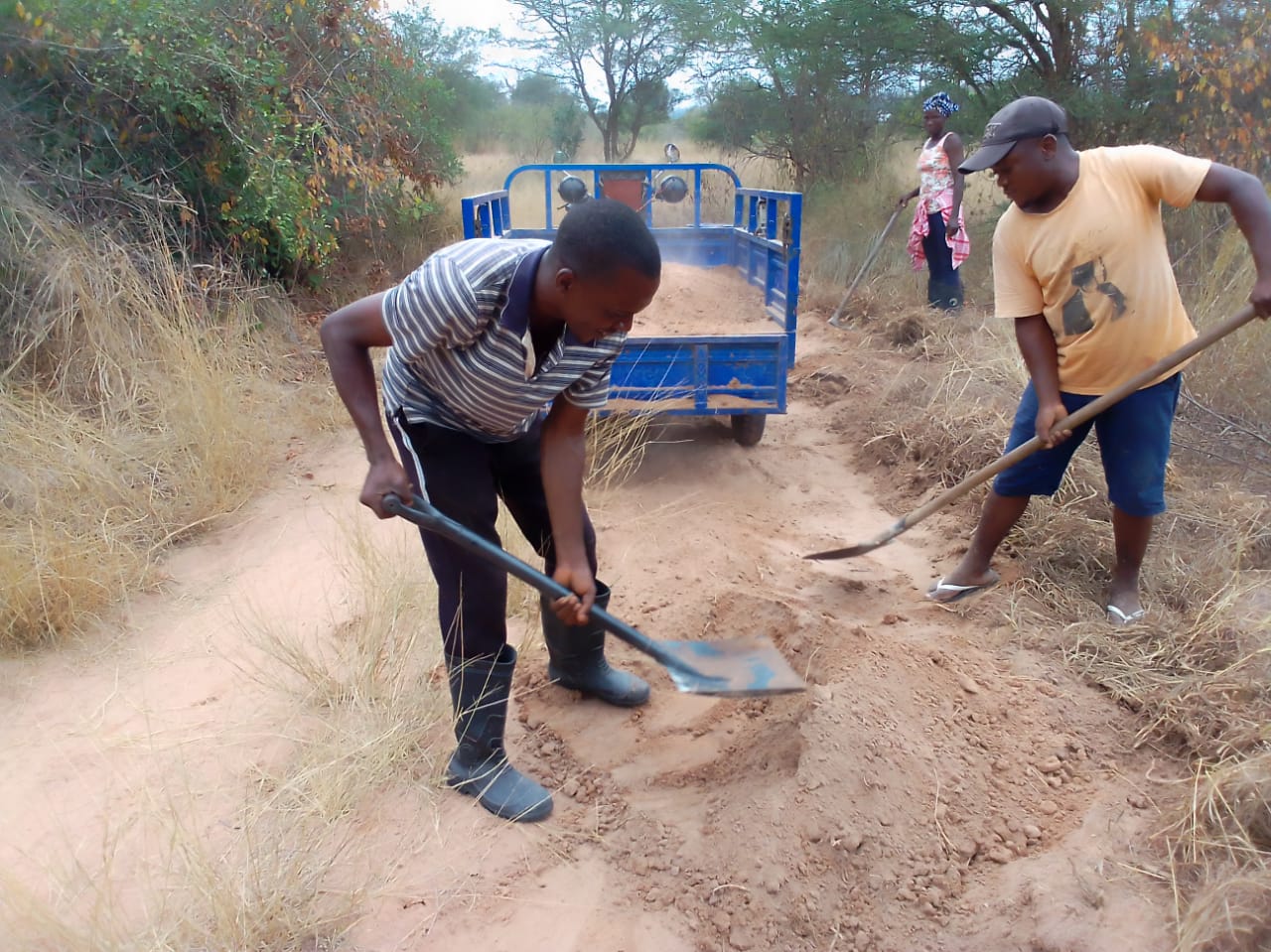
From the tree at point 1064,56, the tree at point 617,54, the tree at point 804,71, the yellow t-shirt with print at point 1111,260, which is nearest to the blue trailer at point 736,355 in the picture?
the yellow t-shirt with print at point 1111,260

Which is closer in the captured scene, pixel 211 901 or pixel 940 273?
pixel 211 901

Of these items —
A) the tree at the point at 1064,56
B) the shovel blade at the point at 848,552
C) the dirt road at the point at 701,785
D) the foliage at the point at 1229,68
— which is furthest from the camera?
the tree at the point at 1064,56

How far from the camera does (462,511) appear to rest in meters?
2.27

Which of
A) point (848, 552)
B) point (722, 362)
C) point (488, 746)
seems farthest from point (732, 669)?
point (722, 362)

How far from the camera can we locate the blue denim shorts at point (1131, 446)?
290 cm

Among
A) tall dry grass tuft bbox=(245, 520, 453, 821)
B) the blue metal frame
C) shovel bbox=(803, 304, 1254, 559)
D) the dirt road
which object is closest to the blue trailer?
the blue metal frame

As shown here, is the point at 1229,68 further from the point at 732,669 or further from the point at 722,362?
the point at 732,669

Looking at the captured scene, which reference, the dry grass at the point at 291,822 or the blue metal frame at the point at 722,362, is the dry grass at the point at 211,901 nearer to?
the dry grass at the point at 291,822

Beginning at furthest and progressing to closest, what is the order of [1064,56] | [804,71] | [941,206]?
[804,71], [1064,56], [941,206]

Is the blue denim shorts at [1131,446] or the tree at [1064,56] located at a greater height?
the tree at [1064,56]

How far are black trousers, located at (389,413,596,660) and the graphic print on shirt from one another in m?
1.69

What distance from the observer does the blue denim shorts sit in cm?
290

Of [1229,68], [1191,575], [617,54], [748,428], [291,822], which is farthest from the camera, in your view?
[617,54]

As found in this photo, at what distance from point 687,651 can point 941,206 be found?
5092 mm
